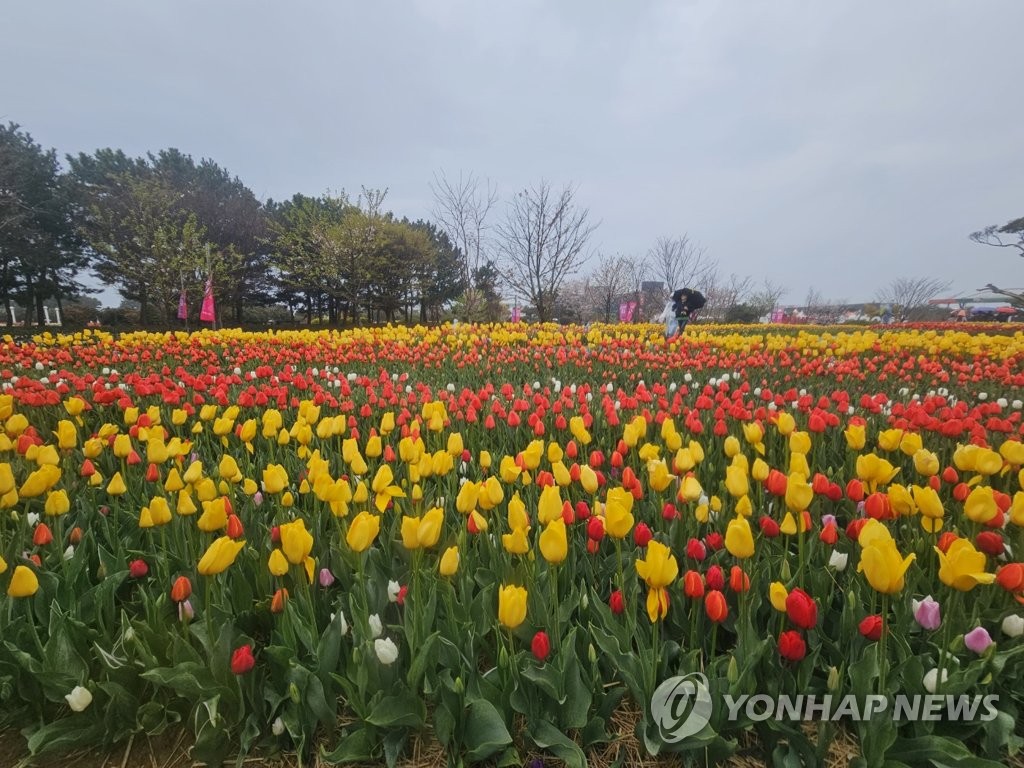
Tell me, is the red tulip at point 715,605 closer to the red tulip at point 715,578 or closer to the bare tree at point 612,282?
the red tulip at point 715,578

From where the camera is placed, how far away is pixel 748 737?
1.55 metres

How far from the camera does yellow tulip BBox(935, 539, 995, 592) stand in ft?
4.28

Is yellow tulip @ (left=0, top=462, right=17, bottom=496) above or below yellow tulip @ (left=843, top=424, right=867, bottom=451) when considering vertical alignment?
above

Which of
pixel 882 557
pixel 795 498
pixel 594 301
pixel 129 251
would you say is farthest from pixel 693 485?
pixel 594 301

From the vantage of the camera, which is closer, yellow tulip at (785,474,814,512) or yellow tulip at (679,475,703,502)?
yellow tulip at (785,474,814,512)

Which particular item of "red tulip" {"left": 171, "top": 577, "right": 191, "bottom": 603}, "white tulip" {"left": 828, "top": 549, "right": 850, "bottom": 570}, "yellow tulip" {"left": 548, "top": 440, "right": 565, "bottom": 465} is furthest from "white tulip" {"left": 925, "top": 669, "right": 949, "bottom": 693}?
"red tulip" {"left": 171, "top": 577, "right": 191, "bottom": 603}

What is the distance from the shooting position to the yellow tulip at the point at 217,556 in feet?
5.03

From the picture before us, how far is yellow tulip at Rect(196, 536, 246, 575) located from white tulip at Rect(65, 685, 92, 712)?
1.39 ft

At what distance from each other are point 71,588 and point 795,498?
8.60 feet

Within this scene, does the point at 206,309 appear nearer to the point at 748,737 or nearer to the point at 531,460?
the point at 531,460

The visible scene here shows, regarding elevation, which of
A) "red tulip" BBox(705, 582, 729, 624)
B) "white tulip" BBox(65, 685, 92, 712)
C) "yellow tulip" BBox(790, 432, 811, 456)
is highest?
"yellow tulip" BBox(790, 432, 811, 456)

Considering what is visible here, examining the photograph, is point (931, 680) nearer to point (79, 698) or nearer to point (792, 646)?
point (792, 646)

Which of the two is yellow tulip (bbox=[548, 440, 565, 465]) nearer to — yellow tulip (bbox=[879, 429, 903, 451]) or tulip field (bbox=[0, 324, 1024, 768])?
tulip field (bbox=[0, 324, 1024, 768])

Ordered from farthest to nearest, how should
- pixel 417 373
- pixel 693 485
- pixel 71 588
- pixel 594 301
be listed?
pixel 594 301
pixel 417 373
pixel 693 485
pixel 71 588
